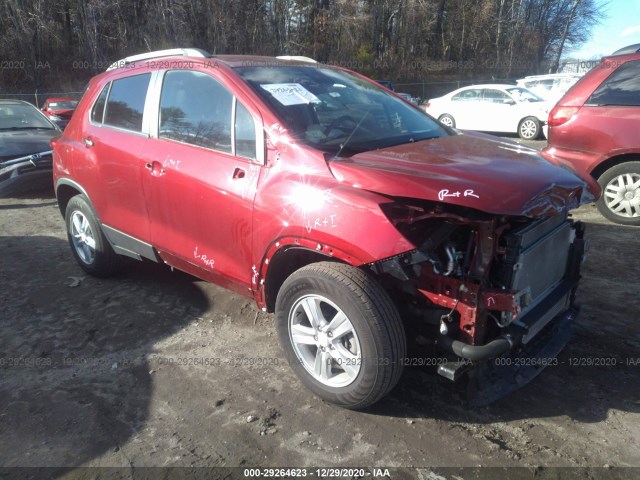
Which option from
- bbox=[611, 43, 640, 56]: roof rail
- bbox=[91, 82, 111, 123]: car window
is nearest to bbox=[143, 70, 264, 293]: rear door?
bbox=[91, 82, 111, 123]: car window

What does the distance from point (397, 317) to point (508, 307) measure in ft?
1.77

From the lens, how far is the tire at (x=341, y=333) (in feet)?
8.30

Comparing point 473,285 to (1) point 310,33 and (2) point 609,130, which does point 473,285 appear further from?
(1) point 310,33

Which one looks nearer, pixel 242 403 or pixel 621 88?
pixel 242 403

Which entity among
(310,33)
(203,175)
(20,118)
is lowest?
(20,118)

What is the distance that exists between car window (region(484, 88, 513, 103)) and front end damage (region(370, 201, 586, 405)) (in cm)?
1289

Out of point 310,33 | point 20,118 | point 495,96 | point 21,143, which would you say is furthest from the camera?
point 310,33

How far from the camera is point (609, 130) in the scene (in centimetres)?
566

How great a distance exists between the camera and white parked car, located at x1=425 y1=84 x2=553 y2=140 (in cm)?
1391

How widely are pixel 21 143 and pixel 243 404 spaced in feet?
23.0

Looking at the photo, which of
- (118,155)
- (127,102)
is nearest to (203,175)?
(118,155)

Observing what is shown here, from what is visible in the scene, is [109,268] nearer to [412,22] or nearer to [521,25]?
[412,22]

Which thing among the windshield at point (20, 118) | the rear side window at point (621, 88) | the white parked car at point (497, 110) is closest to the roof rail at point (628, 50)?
the rear side window at point (621, 88)

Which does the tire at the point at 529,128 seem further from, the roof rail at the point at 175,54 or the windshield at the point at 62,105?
the windshield at the point at 62,105
